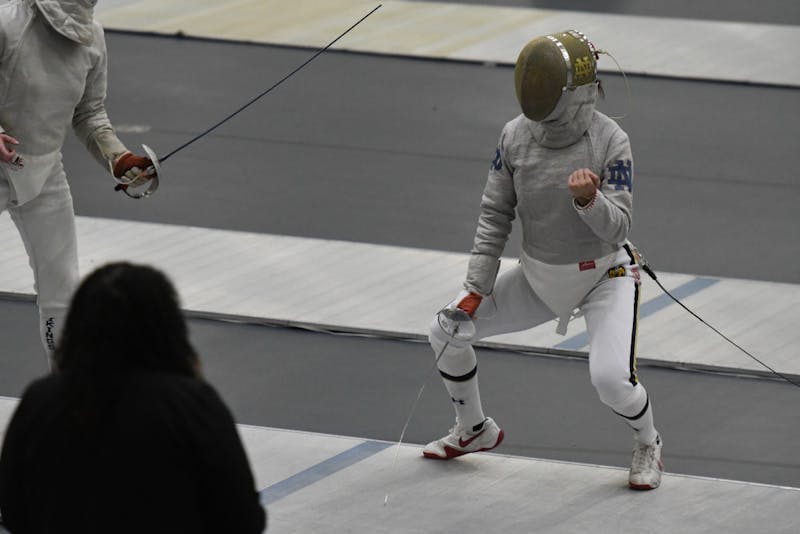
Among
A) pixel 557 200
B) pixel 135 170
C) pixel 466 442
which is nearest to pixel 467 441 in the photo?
pixel 466 442

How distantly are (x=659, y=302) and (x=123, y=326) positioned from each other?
3899 millimetres

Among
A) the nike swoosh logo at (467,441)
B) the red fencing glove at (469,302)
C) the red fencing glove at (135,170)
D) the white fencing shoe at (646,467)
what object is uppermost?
the red fencing glove at (135,170)

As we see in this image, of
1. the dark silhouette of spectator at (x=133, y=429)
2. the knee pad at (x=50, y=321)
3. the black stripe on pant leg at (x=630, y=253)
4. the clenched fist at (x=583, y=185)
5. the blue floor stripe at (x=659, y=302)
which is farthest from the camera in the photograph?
the blue floor stripe at (x=659, y=302)

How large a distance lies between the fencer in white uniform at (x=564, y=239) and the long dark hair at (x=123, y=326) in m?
1.90

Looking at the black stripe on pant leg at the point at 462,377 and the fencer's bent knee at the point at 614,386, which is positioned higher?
the fencer's bent knee at the point at 614,386

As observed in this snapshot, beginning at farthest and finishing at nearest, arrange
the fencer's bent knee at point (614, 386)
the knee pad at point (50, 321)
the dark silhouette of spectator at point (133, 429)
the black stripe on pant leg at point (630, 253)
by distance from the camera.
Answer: the knee pad at point (50, 321) → the black stripe on pant leg at point (630, 253) → the fencer's bent knee at point (614, 386) → the dark silhouette of spectator at point (133, 429)

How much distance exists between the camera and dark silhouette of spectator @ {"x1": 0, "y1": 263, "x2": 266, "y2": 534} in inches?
94.7

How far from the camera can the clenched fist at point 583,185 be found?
4082 mm

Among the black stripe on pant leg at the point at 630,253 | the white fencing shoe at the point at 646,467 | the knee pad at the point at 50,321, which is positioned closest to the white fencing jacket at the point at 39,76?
the knee pad at the point at 50,321

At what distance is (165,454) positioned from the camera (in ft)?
7.88

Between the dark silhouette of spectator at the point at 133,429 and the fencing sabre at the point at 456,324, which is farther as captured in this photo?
the fencing sabre at the point at 456,324

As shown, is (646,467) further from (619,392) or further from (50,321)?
(50,321)

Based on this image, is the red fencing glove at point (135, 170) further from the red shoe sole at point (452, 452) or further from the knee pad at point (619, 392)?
the knee pad at point (619, 392)

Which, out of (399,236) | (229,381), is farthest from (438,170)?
(229,381)
